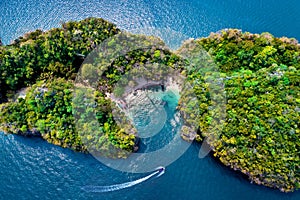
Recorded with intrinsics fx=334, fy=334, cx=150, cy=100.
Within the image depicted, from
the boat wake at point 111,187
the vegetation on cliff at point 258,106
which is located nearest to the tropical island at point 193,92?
the vegetation on cliff at point 258,106

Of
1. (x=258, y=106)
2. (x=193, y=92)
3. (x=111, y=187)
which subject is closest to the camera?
(x=111, y=187)

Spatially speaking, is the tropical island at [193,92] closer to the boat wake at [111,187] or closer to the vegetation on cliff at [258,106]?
the vegetation on cliff at [258,106]

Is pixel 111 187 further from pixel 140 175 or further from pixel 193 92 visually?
pixel 193 92

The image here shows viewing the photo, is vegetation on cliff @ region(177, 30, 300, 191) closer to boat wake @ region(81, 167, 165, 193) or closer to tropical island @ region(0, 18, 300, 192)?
tropical island @ region(0, 18, 300, 192)

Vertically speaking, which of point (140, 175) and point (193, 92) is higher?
point (193, 92)

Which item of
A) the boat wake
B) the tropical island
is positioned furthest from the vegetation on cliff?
the boat wake

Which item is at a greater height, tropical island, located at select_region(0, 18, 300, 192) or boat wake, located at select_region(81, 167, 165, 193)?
tropical island, located at select_region(0, 18, 300, 192)

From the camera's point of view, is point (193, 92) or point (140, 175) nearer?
point (140, 175)

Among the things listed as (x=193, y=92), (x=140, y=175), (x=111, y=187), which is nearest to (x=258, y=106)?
(x=193, y=92)
